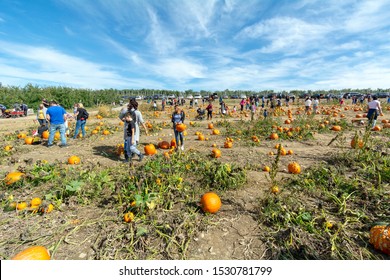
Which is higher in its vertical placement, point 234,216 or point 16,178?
point 16,178

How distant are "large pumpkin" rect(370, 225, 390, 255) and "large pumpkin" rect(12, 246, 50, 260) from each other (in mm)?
4107

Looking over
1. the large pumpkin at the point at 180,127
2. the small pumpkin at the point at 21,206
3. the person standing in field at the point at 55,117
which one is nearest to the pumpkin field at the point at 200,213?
the small pumpkin at the point at 21,206

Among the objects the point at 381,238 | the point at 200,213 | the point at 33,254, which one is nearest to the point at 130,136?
the point at 200,213

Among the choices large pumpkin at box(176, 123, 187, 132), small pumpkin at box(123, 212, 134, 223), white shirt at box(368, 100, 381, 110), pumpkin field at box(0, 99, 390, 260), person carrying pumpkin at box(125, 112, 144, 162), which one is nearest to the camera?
pumpkin field at box(0, 99, 390, 260)

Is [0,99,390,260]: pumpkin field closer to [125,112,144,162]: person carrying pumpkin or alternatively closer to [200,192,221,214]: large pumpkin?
[200,192,221,214]: large pumpkin

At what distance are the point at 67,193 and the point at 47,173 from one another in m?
1.03

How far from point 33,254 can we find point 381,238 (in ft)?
13.9

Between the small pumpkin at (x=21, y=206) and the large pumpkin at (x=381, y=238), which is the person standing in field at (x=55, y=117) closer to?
the small pumpkin at (x=21, y=206)

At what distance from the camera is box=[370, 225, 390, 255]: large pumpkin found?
2.36 metres

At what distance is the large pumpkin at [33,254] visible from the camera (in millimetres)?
2217

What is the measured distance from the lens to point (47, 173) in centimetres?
422

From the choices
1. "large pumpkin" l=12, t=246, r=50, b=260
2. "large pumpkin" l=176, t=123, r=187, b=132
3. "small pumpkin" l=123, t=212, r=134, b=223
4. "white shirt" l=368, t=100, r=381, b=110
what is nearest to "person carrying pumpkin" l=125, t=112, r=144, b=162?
"large pumpkin" l=176, t=123, r=187, b=132
